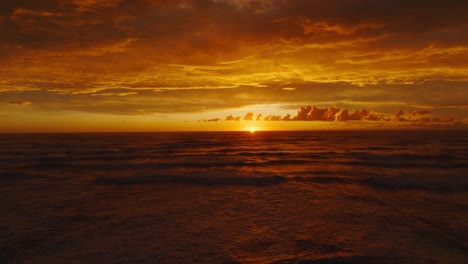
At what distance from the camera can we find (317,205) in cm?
1508

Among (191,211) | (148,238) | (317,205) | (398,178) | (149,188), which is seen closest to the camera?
(148,238)

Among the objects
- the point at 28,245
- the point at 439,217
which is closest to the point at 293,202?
the point at 439,217

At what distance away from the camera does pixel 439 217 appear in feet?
42.2

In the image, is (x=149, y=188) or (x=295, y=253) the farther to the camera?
(x=149, y=188)

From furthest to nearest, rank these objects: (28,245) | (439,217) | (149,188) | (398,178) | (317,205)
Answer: (398,178)
(149,188)
(317,205)
(439,217)
(28,245)

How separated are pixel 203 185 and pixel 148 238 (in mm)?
10905

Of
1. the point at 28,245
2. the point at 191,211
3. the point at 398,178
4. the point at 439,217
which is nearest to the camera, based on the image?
the point at 28,245

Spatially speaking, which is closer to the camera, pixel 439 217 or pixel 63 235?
pixel 63 235

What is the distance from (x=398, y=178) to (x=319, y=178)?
623 cm

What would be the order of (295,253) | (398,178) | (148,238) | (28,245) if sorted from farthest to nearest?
(398,178) < (148,238) < (28,245) < (295,253)

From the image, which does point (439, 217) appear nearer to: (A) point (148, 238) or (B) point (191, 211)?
(B) point (191, 211)

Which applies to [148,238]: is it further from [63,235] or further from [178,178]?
[178,178]

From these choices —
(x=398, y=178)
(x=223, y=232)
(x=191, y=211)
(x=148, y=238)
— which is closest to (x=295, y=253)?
(x=223, y=232)

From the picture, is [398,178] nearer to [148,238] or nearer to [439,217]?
[439,217]
